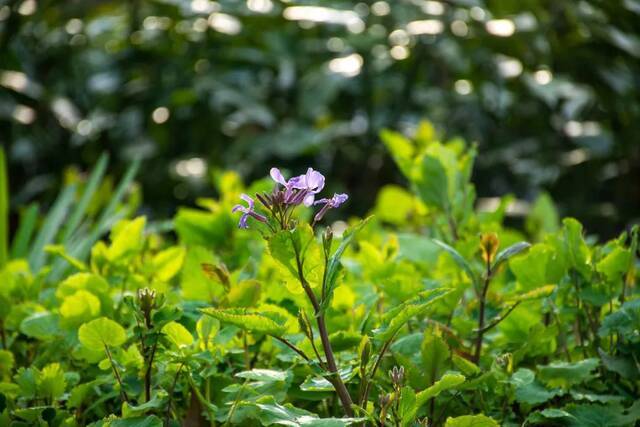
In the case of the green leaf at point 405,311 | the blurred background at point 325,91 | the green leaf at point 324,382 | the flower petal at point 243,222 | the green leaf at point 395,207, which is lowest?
the blurred background at point 325,91

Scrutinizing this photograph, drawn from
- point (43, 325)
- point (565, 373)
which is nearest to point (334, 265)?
point (565, 373)

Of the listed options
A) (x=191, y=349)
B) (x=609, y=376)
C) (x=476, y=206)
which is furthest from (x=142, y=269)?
(x=476, y=206)

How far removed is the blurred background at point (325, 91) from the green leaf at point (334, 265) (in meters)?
1.87

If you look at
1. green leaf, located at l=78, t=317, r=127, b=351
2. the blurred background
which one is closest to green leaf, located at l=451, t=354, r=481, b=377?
green leaf, located at l=78, t=317, r=127, b=351

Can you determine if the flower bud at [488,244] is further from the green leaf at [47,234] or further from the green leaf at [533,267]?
the green leaf at [47,234]

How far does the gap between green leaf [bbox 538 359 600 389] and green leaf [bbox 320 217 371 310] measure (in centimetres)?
27

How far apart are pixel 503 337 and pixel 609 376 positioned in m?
0.14

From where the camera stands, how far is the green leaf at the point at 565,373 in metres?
0.92

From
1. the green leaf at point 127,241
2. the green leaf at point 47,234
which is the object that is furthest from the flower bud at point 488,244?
the green leaf at point 47,234

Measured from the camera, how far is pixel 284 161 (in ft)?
10.2

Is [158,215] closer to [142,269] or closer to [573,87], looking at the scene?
[573,87]

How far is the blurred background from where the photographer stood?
281cm

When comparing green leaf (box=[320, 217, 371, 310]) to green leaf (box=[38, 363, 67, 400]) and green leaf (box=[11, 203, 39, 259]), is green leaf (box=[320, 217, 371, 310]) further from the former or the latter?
green leaf (box=[11, 203, 39, 259])

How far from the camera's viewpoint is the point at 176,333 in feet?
2.96
